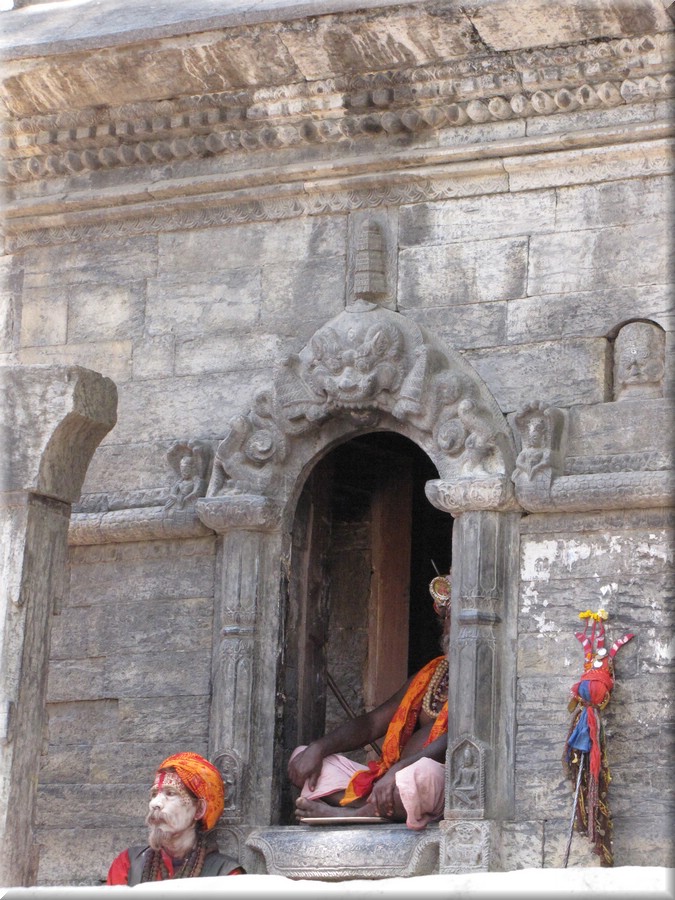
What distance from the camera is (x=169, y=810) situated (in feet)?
29.3

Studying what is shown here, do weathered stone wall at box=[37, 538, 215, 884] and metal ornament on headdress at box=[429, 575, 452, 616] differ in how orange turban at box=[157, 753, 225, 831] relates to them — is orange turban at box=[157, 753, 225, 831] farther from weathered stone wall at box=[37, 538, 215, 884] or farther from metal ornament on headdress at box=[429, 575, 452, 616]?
metal ornament on headdress at box=[429, 575, 452, 616]

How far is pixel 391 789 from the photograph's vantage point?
940 cm

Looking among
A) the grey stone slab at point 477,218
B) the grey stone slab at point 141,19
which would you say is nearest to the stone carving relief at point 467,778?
the grey stone slab at point 477,218

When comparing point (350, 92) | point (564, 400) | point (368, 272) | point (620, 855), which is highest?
point (350, 92)

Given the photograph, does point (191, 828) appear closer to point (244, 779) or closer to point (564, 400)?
point (244, 779)

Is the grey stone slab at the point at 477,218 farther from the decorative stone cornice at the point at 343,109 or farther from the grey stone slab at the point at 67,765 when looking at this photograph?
the grey stone slab at the point at 67,765

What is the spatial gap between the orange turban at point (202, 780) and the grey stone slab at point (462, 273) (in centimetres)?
223

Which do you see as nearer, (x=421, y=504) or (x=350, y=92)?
(x=350, y=92)

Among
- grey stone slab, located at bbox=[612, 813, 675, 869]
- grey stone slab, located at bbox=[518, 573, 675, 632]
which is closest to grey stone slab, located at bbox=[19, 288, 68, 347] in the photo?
grey stone slab, located at bbox=[518, 573, 675, 632]

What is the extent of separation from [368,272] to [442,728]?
2.02 meters

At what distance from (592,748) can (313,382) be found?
2.08m

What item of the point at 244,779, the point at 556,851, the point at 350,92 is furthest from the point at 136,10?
the point at 556,851

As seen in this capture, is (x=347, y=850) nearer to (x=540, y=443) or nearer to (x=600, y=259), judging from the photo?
(x=540, y=443)

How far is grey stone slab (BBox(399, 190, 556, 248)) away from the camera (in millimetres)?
9766
